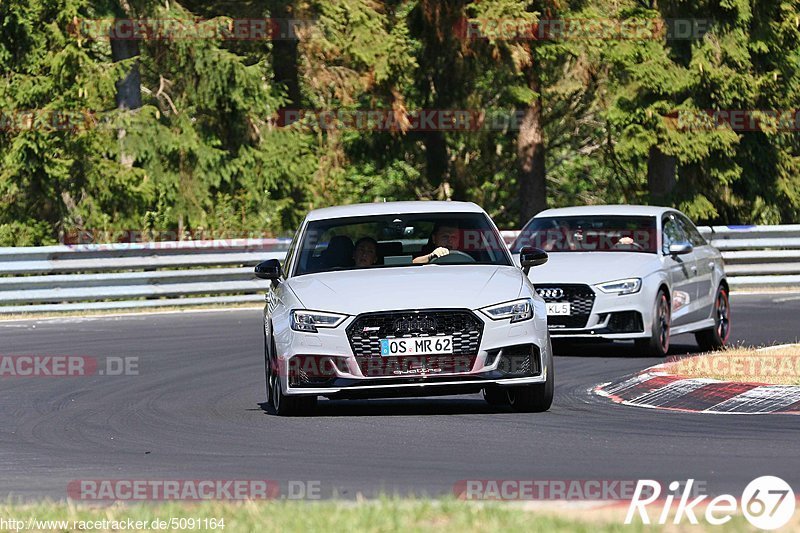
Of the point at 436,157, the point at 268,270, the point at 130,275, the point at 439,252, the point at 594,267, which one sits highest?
the point at 439,252

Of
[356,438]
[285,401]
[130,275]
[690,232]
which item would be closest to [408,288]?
[285,401]

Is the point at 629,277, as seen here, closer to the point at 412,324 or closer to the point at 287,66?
the point at 412,324

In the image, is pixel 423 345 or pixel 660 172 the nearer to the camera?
pixel 423 345

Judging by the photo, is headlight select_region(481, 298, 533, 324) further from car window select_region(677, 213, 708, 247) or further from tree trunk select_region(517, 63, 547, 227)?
tree trunk select_region(517, 63, 547, 227)

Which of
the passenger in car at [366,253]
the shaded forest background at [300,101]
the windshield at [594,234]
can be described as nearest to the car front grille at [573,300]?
the windshield at [594,234]

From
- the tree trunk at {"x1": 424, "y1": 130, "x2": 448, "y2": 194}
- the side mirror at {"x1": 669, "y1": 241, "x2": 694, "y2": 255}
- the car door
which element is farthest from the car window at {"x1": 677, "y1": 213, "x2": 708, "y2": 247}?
the tree trunk at {"x1": 424, "y1": 130, "x2": 448, "y2": 194}

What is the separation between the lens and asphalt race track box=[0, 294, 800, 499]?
9.34 m

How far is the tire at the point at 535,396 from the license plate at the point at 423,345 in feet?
2.12

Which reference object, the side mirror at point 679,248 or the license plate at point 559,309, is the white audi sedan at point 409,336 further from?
the side mirror at point 679,248

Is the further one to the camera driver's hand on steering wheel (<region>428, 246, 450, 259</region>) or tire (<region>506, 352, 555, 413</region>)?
driver's hand on steering wheel (<region>428, 246, 450, 259</region>)

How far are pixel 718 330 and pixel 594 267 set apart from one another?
2115 mm

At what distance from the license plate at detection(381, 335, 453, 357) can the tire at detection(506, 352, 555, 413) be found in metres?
0.65

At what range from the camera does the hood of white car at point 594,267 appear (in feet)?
58.0

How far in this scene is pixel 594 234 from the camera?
753 inches
